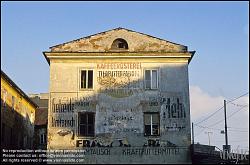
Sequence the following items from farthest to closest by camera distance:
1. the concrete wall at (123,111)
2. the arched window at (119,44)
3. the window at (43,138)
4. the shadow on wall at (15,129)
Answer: the window at (43,138) → the shadow on wall at (15,129) → the arched window at (119,44) → the concrete wall at (123,111)

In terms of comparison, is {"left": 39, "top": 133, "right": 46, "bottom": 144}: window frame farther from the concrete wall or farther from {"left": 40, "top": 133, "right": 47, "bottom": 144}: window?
the concrete wall

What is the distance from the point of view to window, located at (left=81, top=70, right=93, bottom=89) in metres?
25.4

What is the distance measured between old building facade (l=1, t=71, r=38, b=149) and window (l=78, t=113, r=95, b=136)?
613 centimetres

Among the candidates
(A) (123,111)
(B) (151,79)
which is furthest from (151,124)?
(B) (151,79)

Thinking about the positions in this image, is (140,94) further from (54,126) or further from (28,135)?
(28,135)

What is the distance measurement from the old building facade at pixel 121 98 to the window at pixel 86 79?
6 cm

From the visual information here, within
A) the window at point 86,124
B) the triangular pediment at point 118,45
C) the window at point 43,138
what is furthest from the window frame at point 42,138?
the triangular pediment at point 118,45

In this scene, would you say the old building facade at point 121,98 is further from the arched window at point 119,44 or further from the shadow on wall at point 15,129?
the shadow on wall at point 15,129

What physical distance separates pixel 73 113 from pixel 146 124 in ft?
15.2

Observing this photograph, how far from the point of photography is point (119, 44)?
2620cm

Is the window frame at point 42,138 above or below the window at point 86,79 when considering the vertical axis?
below

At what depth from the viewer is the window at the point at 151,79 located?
2547cm

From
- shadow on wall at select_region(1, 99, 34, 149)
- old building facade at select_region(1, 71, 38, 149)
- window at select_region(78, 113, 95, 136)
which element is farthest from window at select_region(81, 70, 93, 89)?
shadow on wall at select_region(1, 99, 34, 149)

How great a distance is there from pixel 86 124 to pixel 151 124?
13.4 feet
